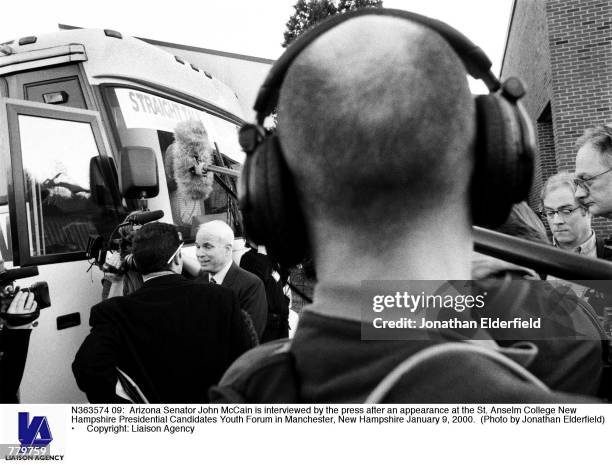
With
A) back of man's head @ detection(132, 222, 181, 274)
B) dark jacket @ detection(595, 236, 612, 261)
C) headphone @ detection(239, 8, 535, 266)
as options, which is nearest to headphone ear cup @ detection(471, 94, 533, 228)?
headphone @ detection(239, 8, 535, 266)

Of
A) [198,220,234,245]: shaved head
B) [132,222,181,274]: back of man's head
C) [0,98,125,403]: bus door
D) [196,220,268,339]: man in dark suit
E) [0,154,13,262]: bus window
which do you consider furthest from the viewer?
[198,220,234,245]: shaved head

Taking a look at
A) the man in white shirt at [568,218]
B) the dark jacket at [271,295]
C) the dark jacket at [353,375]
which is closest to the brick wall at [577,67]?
the man in white shirt at [568,218]

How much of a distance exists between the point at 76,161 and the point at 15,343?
3.14 feet

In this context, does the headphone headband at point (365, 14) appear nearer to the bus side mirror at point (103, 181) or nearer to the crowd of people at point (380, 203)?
the crowd of people at point (380, 203)

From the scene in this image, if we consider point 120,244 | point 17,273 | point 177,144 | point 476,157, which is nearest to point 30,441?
point 17,273

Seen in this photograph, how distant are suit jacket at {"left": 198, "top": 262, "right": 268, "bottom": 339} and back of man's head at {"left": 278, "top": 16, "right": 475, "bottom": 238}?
2050 millimetres

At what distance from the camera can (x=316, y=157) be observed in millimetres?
632

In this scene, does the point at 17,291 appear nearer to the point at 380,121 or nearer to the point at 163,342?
the point at 163,342

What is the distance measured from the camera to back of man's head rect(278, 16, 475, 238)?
1.95 ft

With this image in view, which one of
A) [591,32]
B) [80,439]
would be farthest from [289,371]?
[591,32]

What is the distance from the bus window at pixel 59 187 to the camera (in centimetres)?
232

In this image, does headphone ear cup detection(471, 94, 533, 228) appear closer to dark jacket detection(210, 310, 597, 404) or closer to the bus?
dark jacket detection(210, 310, 597, 404)

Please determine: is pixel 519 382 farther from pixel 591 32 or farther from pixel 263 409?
pixel 591 32

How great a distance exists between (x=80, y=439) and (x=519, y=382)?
1.32 meters
